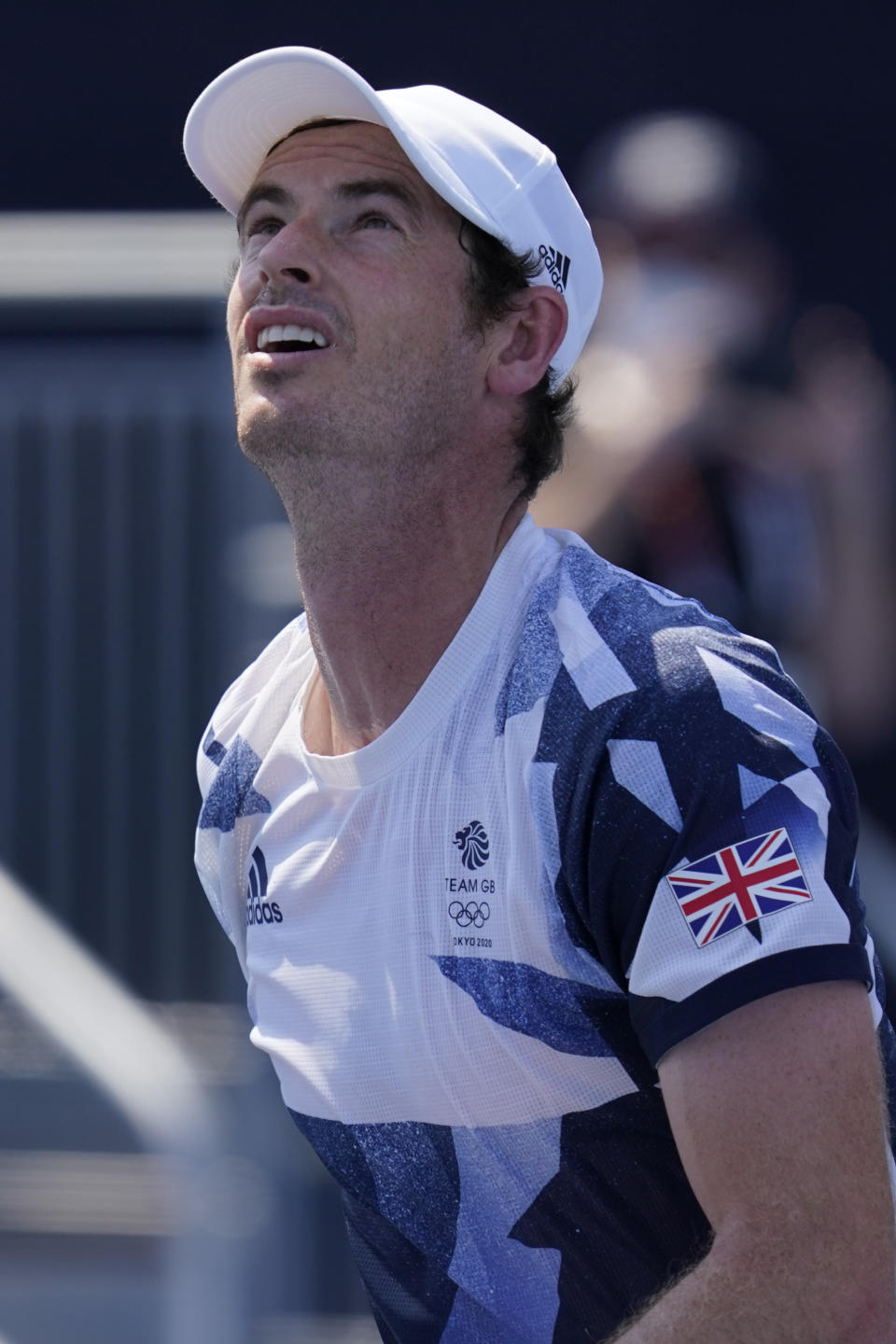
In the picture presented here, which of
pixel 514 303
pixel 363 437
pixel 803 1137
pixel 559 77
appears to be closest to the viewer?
pixel 803 1137

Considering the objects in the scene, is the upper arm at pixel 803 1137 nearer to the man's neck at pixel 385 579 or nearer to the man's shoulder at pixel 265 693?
the man's neck at pixel 385 579

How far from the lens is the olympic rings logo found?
77.0 inches

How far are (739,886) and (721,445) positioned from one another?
1744 millimetres

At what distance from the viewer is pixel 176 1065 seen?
298 centimetres

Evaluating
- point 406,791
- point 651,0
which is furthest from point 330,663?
point 651,0

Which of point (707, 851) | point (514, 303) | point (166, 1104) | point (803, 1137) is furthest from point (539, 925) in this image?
point (166, 1104)

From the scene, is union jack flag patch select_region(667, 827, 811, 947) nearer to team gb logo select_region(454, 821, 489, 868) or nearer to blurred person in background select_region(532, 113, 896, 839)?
team gb logo select_region(454, 821, 489, 868)

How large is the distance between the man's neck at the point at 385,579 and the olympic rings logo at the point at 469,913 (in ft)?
1.04

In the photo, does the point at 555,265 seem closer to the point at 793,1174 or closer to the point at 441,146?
the point at 441,146

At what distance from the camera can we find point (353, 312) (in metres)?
2.24

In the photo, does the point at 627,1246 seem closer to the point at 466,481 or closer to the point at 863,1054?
the point at 863,1054

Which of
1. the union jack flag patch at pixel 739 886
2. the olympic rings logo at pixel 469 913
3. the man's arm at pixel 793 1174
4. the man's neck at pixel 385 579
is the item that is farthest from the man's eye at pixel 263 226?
the man's arm at pixel 793 1174

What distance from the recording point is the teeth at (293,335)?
225cm

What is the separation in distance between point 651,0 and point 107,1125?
3414mm
